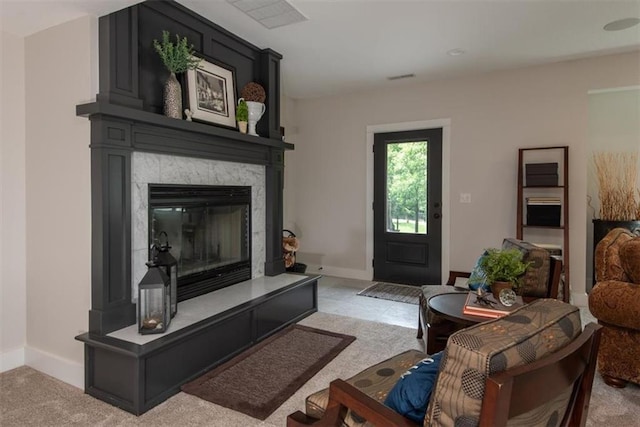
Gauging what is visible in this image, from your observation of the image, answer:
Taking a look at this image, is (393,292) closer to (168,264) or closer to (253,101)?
(253,101)

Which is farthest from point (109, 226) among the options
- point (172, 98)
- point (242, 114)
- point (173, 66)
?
point (242, 114)

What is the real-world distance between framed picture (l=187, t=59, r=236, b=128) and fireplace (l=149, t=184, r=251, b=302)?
569 mm

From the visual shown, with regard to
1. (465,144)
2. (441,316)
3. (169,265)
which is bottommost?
(441,316)

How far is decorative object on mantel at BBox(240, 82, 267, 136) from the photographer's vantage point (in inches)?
136

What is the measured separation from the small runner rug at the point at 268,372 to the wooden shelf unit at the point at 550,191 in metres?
2.53

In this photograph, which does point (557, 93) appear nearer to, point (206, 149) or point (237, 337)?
point (206, 149)

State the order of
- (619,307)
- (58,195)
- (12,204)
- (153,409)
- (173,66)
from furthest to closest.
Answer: (173,66)
(12,204)
(58,195)
(619,307)
(153,409)

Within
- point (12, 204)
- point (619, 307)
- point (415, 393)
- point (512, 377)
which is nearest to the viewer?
point (512, 377)

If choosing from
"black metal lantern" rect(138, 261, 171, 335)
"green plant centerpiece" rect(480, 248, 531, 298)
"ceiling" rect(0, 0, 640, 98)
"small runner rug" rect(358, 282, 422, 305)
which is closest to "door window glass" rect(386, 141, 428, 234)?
"small runner rug" rect(358, 282, 422, 305)

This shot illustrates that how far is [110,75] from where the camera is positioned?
2309mm

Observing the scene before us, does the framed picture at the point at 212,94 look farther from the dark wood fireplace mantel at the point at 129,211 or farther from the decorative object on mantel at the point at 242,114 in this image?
the dark wood fireplace mantel at the point at 129,211

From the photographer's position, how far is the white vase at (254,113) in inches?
135

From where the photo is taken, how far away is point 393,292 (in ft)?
15.5

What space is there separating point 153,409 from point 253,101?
2480 mm
